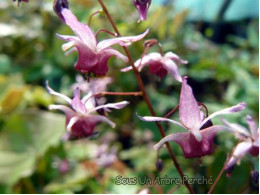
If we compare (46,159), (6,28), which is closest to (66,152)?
(46,159)

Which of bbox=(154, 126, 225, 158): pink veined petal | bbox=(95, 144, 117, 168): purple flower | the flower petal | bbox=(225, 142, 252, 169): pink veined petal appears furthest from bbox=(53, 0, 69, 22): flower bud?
bbox=(95, 144, 117, 168): purple flower

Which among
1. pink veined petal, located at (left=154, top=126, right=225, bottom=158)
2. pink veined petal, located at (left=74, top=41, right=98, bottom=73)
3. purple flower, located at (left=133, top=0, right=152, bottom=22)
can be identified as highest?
purple flower, located at (left=133, top=0, right=152, bottom=22)

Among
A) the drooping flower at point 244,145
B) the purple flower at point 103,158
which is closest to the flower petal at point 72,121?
the drooping flower at point 244,145

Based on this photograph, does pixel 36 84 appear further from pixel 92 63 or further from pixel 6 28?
pixel 92 63

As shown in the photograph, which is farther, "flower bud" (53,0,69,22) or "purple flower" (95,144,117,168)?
"purple flower" (95,144,117,168)

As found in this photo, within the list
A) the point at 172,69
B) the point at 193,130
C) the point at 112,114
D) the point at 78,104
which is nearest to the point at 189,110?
the point at 193,130

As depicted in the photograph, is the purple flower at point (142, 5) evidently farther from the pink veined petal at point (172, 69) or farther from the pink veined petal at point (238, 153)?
the pink veined petal at point (238, 153)

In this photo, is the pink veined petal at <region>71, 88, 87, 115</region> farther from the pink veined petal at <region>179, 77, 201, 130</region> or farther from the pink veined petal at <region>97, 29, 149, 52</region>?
the pink veined petal at <region>179, 77, 201, 130</region>

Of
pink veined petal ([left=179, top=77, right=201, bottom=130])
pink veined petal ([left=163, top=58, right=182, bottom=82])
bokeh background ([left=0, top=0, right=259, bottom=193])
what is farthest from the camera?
bokeh background ([left=0, top=0, right=259, bottom=193])
